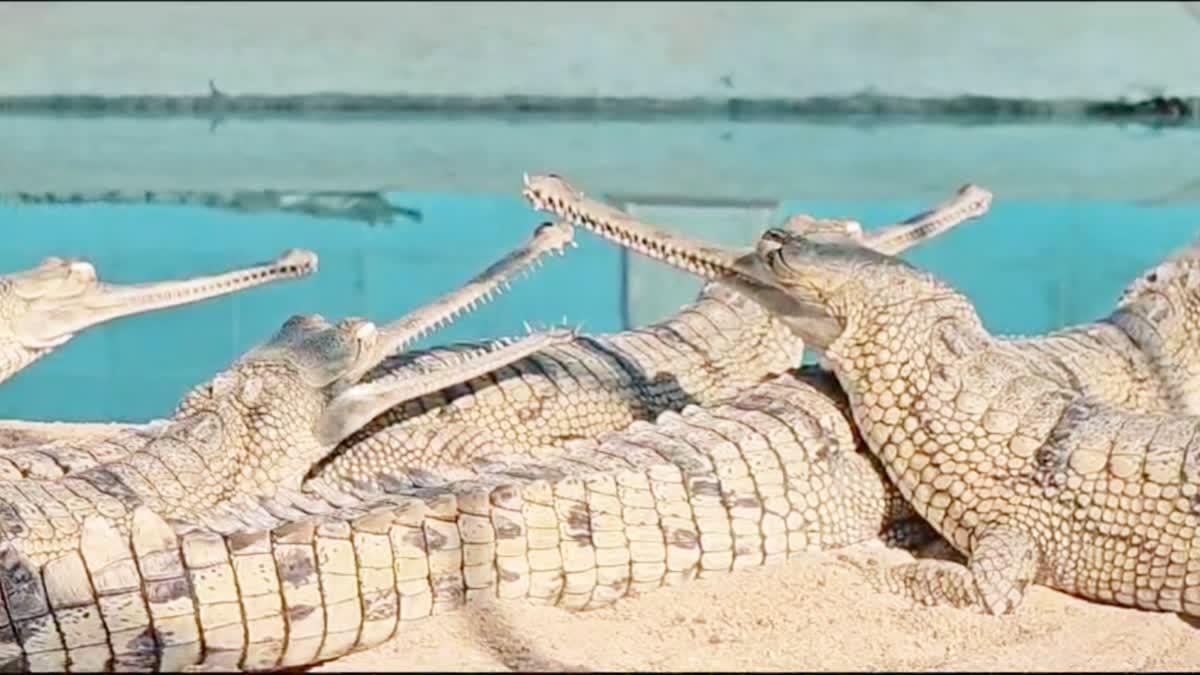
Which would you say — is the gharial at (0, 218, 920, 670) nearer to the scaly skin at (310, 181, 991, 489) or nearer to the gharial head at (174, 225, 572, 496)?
the gharial head at (174, 225, 572, 496)

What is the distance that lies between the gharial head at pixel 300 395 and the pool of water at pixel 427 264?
1138 millimetres

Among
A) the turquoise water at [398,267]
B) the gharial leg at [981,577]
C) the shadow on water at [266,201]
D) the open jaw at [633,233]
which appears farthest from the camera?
the shadow on water at [266,201]

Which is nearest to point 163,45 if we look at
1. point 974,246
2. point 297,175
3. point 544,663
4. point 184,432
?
point 297,175

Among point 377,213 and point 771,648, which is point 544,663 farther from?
point 377,213

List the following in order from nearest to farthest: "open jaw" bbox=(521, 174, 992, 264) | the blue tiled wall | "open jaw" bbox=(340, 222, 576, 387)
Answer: "open jaw" bbox=(521, 174, 992, 264) → "open jaw" bbox=(340, 222, 576, 387) → the blue tiled wall

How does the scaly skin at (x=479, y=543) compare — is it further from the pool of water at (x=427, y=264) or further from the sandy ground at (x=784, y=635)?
the pool of water at (x=427, y=264)

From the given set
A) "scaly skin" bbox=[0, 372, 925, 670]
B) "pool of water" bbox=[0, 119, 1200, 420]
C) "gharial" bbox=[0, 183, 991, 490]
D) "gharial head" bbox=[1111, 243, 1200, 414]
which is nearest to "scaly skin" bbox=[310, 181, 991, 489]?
"gharial" bbox=[0, 183, 991, 490]

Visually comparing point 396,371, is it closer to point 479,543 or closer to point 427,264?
point 479,543

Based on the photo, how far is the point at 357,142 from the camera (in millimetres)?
12102

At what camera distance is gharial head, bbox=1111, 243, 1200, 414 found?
156 inches

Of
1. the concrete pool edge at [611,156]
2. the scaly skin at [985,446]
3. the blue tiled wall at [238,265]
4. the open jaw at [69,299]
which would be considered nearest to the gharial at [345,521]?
the scaly skin at [985,446]

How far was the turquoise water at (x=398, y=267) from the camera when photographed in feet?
16.9

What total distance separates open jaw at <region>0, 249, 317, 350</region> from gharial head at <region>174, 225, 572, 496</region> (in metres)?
0.28

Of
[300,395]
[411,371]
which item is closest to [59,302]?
[300,395]
